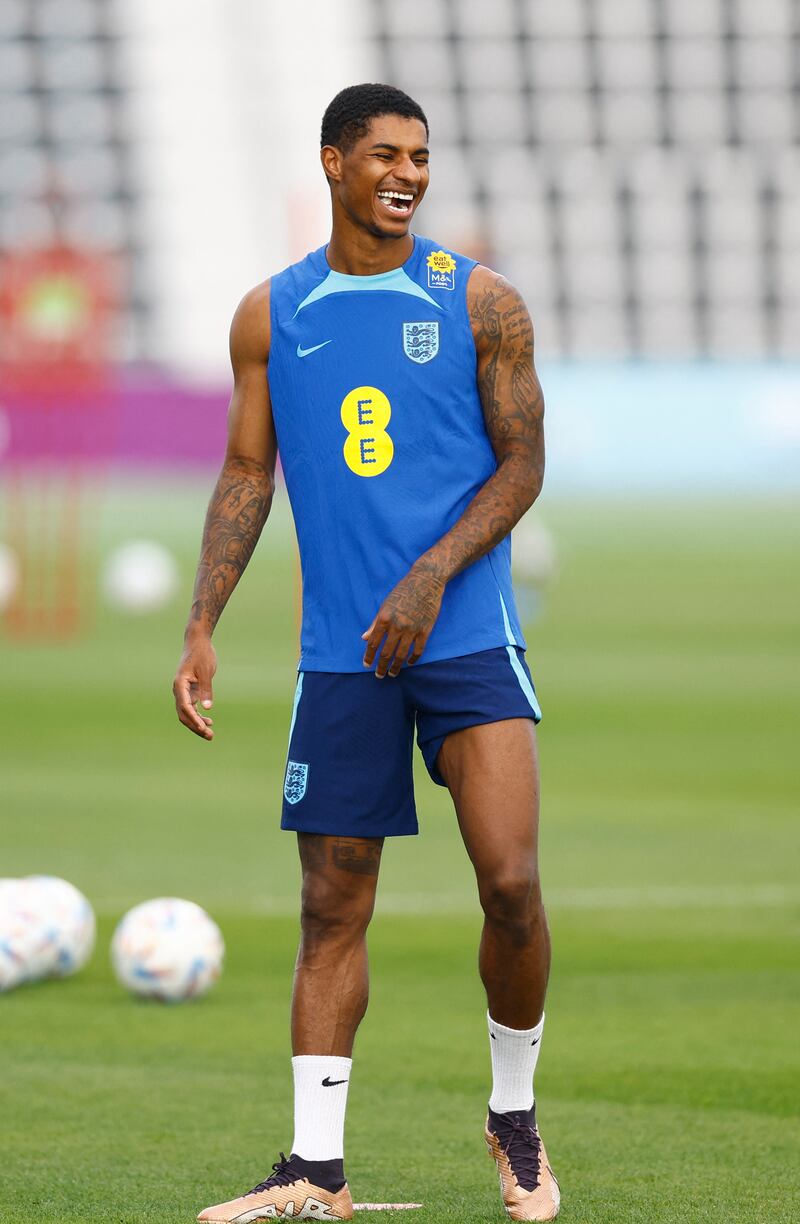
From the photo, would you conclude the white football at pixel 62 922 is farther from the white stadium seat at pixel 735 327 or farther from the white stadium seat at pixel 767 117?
the white stadium seat at pixel 767 117

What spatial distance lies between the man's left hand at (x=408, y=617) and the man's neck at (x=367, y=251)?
26.7 inches

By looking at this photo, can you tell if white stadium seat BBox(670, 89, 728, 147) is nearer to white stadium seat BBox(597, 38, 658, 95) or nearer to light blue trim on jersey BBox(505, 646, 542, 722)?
white stadium seat BBox(597, 38, 658, 95)

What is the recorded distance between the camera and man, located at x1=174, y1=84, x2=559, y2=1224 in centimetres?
466

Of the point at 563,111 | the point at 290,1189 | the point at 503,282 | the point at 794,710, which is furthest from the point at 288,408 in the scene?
the point at 563,111

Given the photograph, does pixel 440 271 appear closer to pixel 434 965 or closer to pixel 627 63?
pixel 434 965

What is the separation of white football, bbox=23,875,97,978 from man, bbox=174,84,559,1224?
8.87 ft

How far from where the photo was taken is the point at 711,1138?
17.8 feet

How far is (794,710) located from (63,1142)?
439 inches

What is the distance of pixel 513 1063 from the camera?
4.75m

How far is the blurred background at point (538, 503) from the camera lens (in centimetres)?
822

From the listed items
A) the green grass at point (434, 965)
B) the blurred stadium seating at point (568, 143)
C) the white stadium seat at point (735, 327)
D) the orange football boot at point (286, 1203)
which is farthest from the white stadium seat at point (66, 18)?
the orange football boot at point (286, 1203)

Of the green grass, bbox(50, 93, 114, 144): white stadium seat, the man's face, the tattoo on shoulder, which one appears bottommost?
the green grass

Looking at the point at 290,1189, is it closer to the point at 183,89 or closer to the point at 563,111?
the point at 183,89

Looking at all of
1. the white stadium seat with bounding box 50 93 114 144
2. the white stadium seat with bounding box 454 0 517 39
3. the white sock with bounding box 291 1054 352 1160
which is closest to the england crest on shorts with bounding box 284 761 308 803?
the white sock with bounding box 291 1054 352 1160
